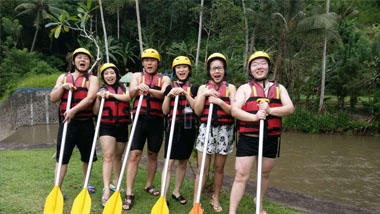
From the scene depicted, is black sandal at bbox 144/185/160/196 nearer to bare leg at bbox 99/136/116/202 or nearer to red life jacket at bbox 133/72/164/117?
bare leg at bbox 99/136/116/202

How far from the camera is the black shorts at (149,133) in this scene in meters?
4.25

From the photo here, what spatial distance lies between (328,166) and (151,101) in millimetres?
7054

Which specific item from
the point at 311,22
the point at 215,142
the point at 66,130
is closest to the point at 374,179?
the point at 215,142

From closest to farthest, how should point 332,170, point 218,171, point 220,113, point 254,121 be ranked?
1. point 254,121
2. point 220,113
3. point 218,171
4. point 332,170

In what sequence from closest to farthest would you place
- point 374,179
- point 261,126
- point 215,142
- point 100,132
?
point 261,126 → point 215,142 → point 100,132 → point 374,179

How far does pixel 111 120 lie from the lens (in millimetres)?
4234

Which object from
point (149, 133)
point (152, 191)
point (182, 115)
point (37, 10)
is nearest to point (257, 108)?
point (182, 115)

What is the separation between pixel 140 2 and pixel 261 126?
104 feet

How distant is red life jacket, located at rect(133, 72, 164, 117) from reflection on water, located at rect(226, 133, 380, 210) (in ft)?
13.1

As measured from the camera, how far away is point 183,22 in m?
32.1

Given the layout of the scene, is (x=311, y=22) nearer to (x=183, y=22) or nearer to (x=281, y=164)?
(x=281, y=164)

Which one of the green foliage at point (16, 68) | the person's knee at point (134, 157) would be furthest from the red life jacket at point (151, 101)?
the green foliage at point (16, 68)

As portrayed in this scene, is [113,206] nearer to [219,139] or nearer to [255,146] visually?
[219,139]

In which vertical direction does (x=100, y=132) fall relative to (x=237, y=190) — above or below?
above
